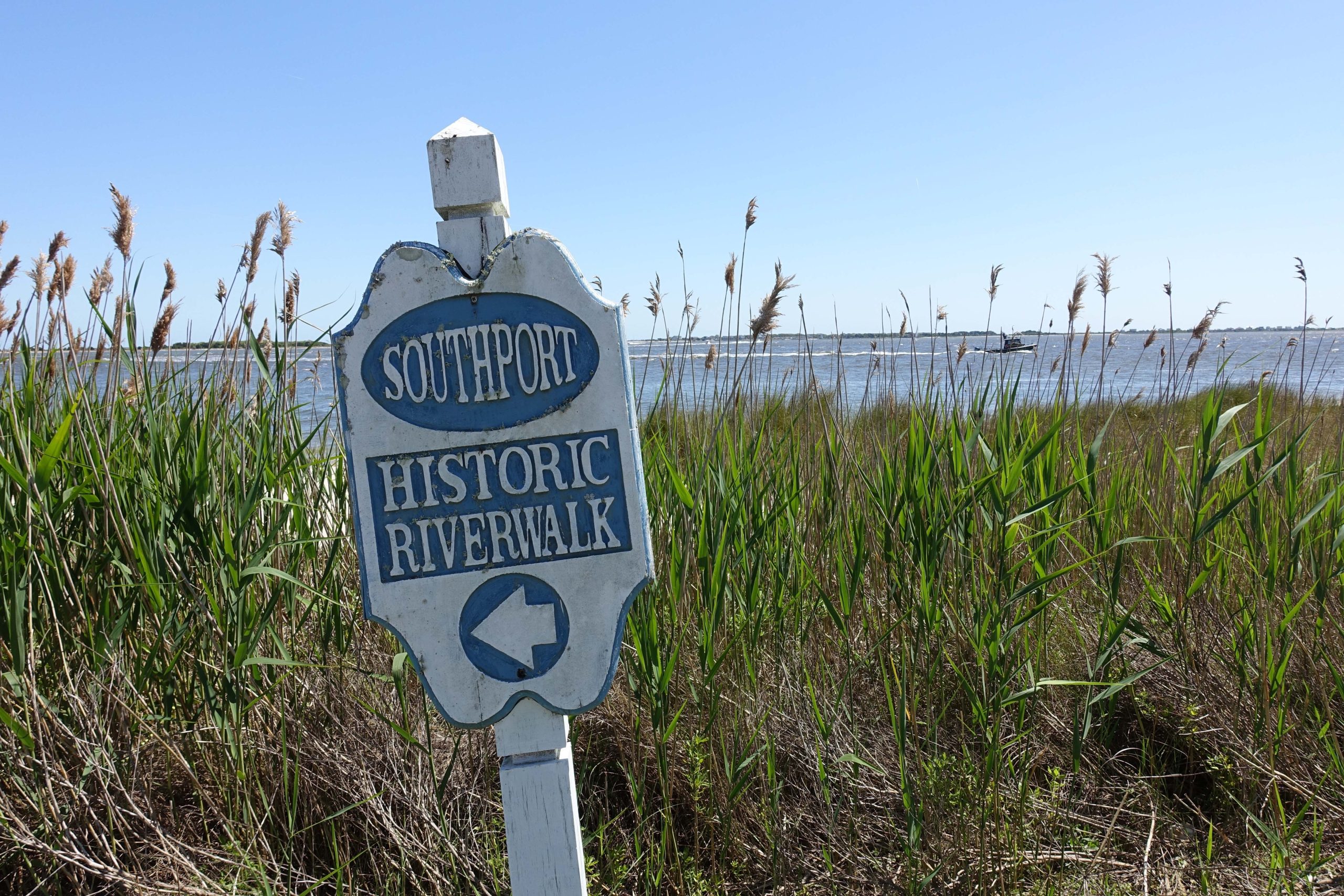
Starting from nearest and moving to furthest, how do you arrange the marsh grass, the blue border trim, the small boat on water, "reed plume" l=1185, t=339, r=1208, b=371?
the blue border trim < the marsh grass < the small boat on water < "reed plume" l=1185, t=339, r=1208, b=371

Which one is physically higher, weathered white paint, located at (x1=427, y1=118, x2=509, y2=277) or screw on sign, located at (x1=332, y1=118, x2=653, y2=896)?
weathered white paint, located at (x1=427, y1=118, x2=509, y2=277)

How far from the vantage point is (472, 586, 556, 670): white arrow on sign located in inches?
53.0

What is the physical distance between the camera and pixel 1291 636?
2.01 m

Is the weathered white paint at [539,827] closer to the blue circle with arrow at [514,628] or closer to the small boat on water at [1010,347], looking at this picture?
the blue circle with arrow at [514,628]

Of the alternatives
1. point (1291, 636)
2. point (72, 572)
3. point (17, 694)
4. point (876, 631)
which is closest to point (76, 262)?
point (72, 572)

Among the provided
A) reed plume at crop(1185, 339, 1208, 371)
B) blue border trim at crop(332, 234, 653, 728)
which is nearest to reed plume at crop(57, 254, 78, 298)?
blue border trim at crop(332, 234, 653, 728)

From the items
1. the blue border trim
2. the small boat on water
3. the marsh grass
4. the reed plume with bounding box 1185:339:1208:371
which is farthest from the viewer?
the reed plume with bounding box 1185:339:1208:371

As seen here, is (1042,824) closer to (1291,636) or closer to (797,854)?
(797,854)

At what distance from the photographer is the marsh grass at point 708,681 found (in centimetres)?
178

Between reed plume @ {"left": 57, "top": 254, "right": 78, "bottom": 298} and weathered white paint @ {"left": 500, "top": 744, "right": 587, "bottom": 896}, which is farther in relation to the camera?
reed plume @ {"left": 57, "top": 254, "right": 78, "bottom": 298}

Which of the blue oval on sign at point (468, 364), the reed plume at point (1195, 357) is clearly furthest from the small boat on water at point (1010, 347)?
the blue oval on sign at point (468, 364)

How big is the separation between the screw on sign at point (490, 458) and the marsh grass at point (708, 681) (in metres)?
0.37

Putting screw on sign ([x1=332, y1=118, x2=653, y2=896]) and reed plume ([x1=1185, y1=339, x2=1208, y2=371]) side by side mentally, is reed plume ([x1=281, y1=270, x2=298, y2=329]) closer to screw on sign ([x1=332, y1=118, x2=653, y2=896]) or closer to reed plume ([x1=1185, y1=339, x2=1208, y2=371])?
screw on sign ([x1=332, y1=118, x2=653, y2=896])

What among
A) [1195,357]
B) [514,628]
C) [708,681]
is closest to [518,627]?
[514,628]
